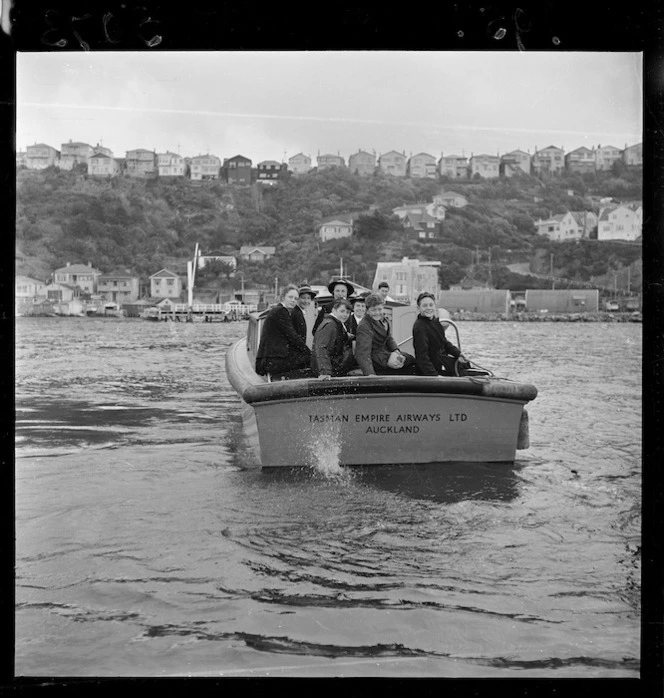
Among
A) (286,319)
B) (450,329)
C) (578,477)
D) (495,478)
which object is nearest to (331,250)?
(286,319)

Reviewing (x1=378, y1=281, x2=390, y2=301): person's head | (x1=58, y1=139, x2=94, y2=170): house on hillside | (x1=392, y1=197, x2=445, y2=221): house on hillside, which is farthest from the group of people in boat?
(x1=58, y1=139, x2=94, y2=170): house on hillside

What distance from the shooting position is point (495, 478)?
5883 mm

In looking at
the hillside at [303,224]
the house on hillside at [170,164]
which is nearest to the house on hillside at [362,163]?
the hillside at [303,224]

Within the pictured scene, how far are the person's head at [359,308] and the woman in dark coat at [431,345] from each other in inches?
19.4

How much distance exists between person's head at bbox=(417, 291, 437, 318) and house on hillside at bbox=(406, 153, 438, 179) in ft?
3.78

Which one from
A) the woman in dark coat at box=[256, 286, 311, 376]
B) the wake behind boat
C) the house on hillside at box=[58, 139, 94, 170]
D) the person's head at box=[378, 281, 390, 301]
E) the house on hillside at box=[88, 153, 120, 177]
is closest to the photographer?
the house on hillside at box=[58, 139, 94, 170]

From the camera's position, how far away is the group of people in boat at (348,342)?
5840 millimetres

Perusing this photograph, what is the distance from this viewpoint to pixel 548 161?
198 inches

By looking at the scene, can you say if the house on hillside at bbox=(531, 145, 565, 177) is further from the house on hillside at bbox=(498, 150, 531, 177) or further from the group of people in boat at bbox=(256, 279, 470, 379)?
the group of people in boat at bbox=(256, 279, 470, 379)

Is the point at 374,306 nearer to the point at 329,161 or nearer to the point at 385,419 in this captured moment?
the point at 385,419

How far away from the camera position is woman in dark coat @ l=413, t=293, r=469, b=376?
593cm

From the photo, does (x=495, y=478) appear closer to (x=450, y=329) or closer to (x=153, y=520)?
(x=450, y=329)

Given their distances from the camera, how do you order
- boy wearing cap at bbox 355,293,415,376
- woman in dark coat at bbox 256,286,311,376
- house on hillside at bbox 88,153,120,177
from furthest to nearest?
woman in dark coat at bbox 256,286,311,376 → boy wearing cap at bbox 355,293,415,376 → house on hillside at bbox 88,153,120,177
